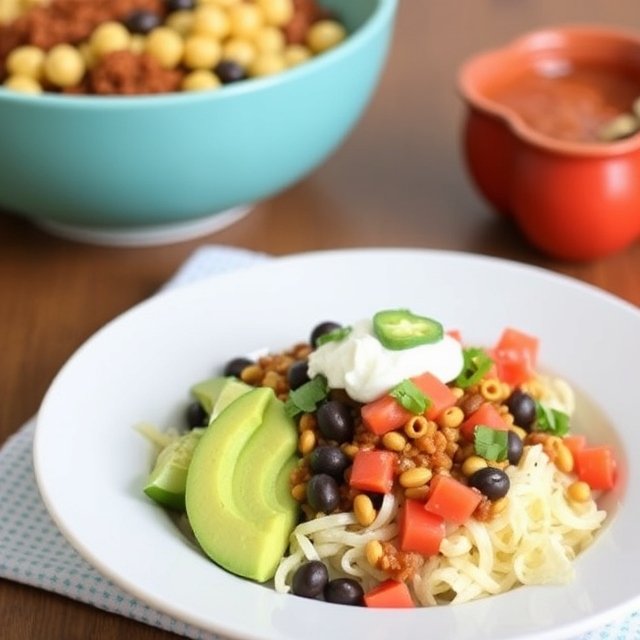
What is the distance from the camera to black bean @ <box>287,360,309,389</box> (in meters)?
1.98

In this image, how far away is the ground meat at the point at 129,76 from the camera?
2564 mm

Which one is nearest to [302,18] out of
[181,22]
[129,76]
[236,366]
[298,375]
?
[181,22]

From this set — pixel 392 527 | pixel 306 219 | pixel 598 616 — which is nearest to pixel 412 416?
pixel 392 527

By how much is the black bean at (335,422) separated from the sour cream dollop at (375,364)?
0.11ft

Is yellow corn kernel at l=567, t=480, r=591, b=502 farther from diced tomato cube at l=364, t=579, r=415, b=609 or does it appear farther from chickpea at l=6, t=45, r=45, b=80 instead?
chickpea at l=6, t=45, r=45, b=80

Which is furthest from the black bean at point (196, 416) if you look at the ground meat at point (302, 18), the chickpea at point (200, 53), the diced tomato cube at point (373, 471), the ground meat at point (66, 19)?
the ground meat at point (302, 18)

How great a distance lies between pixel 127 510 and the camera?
1.80 m

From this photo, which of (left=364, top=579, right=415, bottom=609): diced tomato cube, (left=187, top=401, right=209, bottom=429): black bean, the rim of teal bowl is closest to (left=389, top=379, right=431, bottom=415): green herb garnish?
(left=364, top=579, right=415, bottom=609): diced tomato cube

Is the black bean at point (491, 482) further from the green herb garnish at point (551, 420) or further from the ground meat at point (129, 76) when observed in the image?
the ground meat at point (129, 76)

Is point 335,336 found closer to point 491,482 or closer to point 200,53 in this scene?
point 491,482

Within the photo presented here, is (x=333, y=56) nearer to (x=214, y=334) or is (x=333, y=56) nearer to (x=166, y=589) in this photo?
→ (x=214, y=334)

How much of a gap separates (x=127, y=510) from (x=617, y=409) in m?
0.78

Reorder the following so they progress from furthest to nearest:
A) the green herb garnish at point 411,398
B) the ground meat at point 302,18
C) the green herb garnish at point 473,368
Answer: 1. the ground meat at point 302,18
2. the green herb garnish at point 473,368
3. the green herb garnish at point 411,398

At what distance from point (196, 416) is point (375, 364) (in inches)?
13.6
